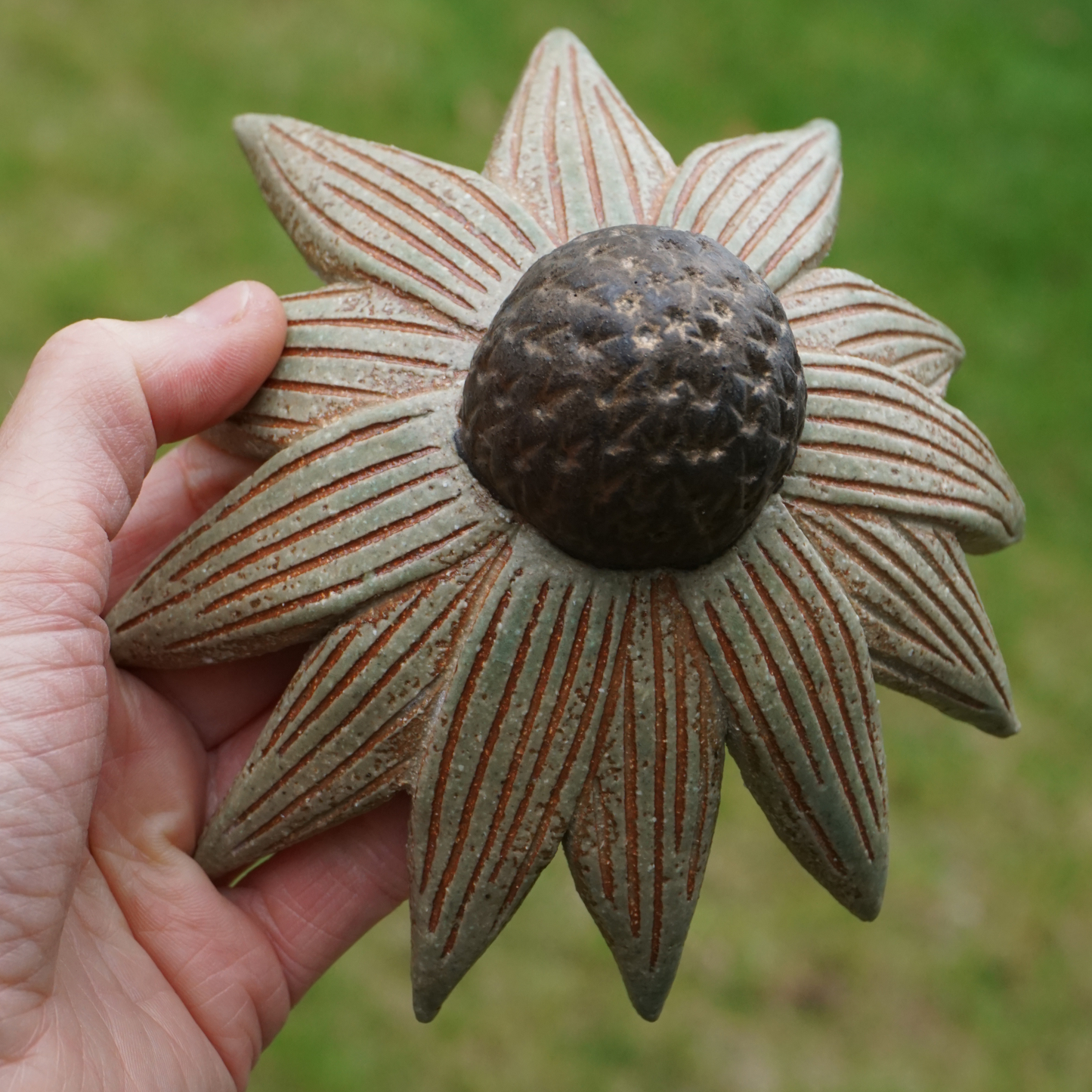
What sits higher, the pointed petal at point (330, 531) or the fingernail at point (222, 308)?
the fingernail at point (222, 308)

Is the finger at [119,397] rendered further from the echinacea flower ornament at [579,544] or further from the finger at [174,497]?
the finger at [174,497]

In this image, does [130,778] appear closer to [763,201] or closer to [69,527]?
[69,527]

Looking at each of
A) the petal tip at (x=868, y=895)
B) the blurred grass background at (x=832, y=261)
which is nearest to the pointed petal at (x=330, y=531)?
the petal tip at (x=868, y=895)

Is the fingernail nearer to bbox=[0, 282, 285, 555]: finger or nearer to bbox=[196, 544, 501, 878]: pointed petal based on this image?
bbox=[0, 282, 285, 555]: finger

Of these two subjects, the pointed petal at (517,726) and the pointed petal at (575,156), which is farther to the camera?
the pointed petal at (575,156)

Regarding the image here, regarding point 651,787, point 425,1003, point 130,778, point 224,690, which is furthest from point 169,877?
point 651,787
